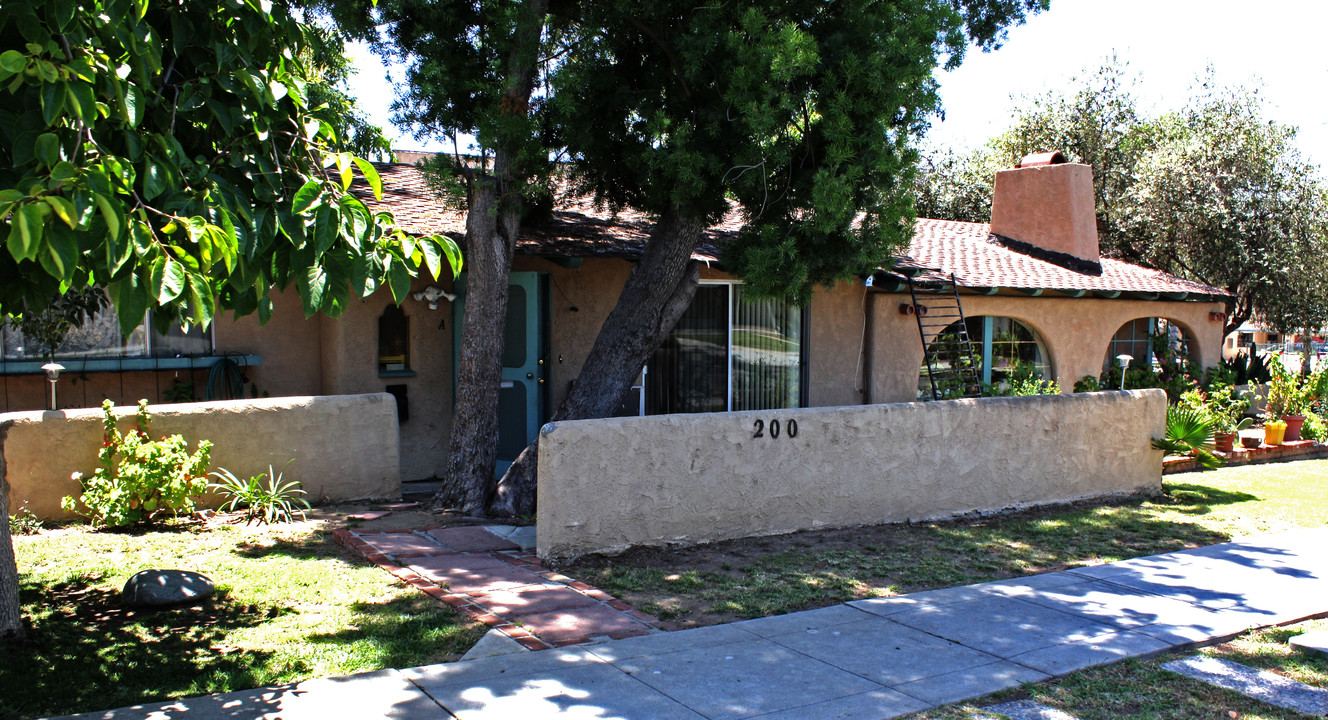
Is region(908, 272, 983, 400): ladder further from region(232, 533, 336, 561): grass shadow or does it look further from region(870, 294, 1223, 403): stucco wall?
region(232, 533, 336, 561): grass shadow

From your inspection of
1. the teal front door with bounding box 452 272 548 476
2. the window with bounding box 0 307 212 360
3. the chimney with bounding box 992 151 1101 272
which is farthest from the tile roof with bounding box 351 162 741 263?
the chimney with bounding box 992 151 1101 272

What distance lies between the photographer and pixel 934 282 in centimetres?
1223

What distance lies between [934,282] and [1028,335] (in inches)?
130

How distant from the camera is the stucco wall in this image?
500 inches

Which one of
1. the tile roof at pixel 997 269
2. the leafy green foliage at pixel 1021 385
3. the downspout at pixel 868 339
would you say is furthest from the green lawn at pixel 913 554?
the tile roof at pixel 997 269

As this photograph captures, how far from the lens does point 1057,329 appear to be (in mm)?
14469

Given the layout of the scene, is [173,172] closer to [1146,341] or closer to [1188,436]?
[1188,436]

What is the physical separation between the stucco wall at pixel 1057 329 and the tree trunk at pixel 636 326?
4346mm

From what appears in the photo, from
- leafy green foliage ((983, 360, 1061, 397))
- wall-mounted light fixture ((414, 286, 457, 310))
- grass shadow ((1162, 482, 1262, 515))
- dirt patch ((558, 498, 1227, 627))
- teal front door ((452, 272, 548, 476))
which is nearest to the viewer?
dirt patch ((558, 498, 1227, 627))

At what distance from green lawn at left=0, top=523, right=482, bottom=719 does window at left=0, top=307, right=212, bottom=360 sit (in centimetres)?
252

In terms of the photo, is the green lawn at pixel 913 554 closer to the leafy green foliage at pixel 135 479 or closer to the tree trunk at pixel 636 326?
the tree trunk at pixel 636 326

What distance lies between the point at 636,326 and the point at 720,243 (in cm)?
219

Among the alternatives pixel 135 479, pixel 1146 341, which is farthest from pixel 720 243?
pixel 1146 341

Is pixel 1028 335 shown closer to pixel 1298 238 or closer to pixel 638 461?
pixel 1298 238
